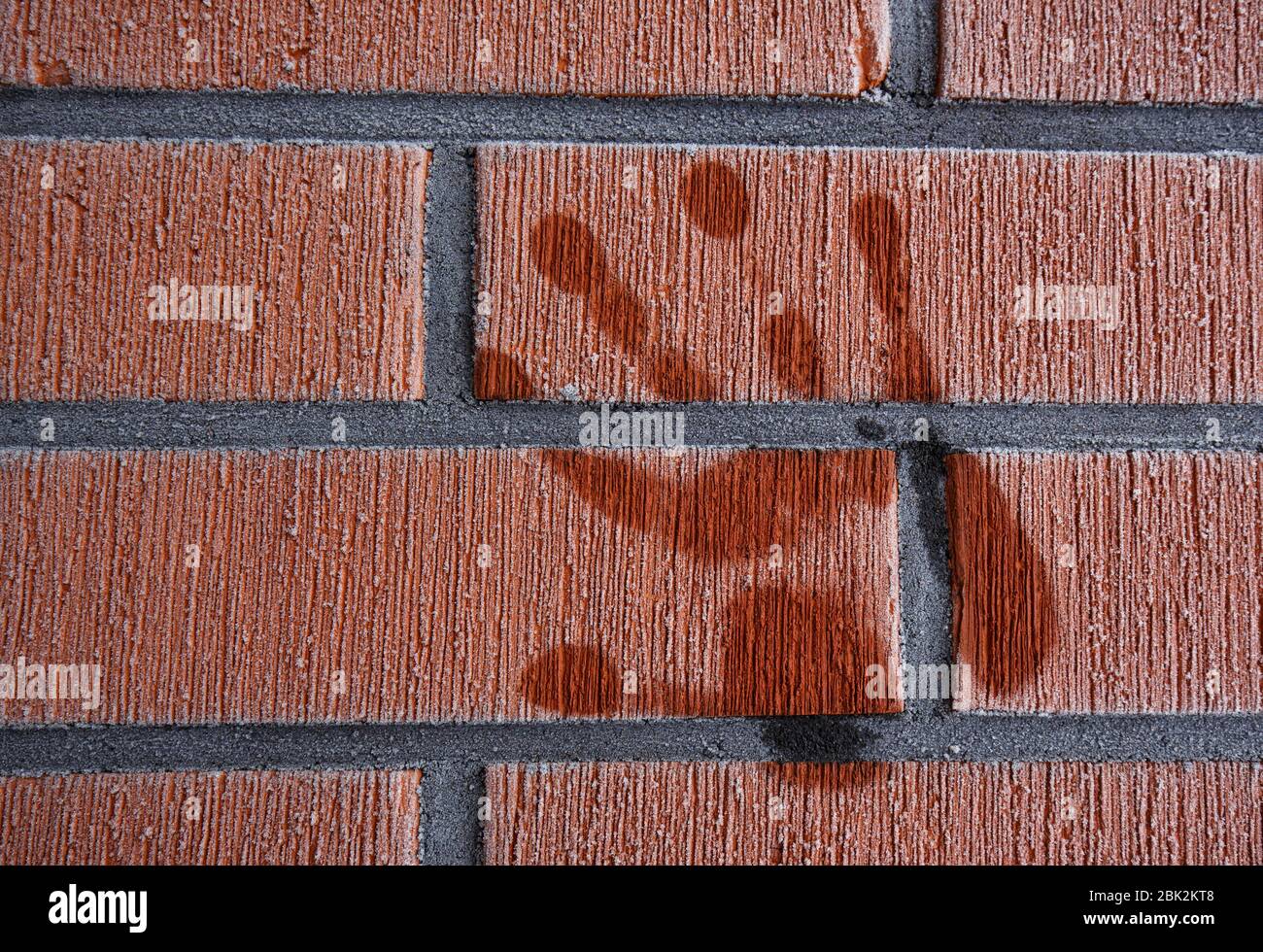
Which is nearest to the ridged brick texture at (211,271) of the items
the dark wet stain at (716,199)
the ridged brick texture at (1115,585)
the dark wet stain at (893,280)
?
the dark wet stain at (716,199)

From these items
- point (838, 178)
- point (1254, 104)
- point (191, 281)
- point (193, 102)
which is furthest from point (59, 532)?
point (1254, 104)

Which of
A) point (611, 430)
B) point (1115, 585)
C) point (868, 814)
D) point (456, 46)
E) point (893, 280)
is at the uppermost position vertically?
point (456, 46)

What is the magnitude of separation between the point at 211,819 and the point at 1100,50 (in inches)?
31.0

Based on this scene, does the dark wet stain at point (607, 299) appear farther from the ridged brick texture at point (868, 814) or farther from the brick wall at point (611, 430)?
the ridged brick texture at point (868, 814)

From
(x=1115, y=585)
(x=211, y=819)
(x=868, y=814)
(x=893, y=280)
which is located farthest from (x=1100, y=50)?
(x=211, y=819)

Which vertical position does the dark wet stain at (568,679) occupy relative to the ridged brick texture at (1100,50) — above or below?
below

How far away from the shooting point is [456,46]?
1.99 ft

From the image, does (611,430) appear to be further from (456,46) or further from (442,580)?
(456,46)

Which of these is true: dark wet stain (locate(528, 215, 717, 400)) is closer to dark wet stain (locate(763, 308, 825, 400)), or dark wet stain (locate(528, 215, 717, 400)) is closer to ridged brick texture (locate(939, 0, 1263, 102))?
dark wet stain (locate(763, 308, 825, 400))

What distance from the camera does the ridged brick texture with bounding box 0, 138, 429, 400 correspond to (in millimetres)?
599

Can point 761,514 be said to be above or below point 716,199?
below

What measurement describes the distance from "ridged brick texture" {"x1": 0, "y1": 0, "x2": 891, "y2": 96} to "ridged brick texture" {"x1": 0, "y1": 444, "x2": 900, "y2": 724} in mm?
249

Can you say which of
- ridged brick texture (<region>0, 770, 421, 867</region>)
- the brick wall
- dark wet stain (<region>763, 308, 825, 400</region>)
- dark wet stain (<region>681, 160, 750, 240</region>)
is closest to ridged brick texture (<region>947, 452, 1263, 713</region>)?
the brick wall

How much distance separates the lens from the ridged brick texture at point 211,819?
0.60 metres
